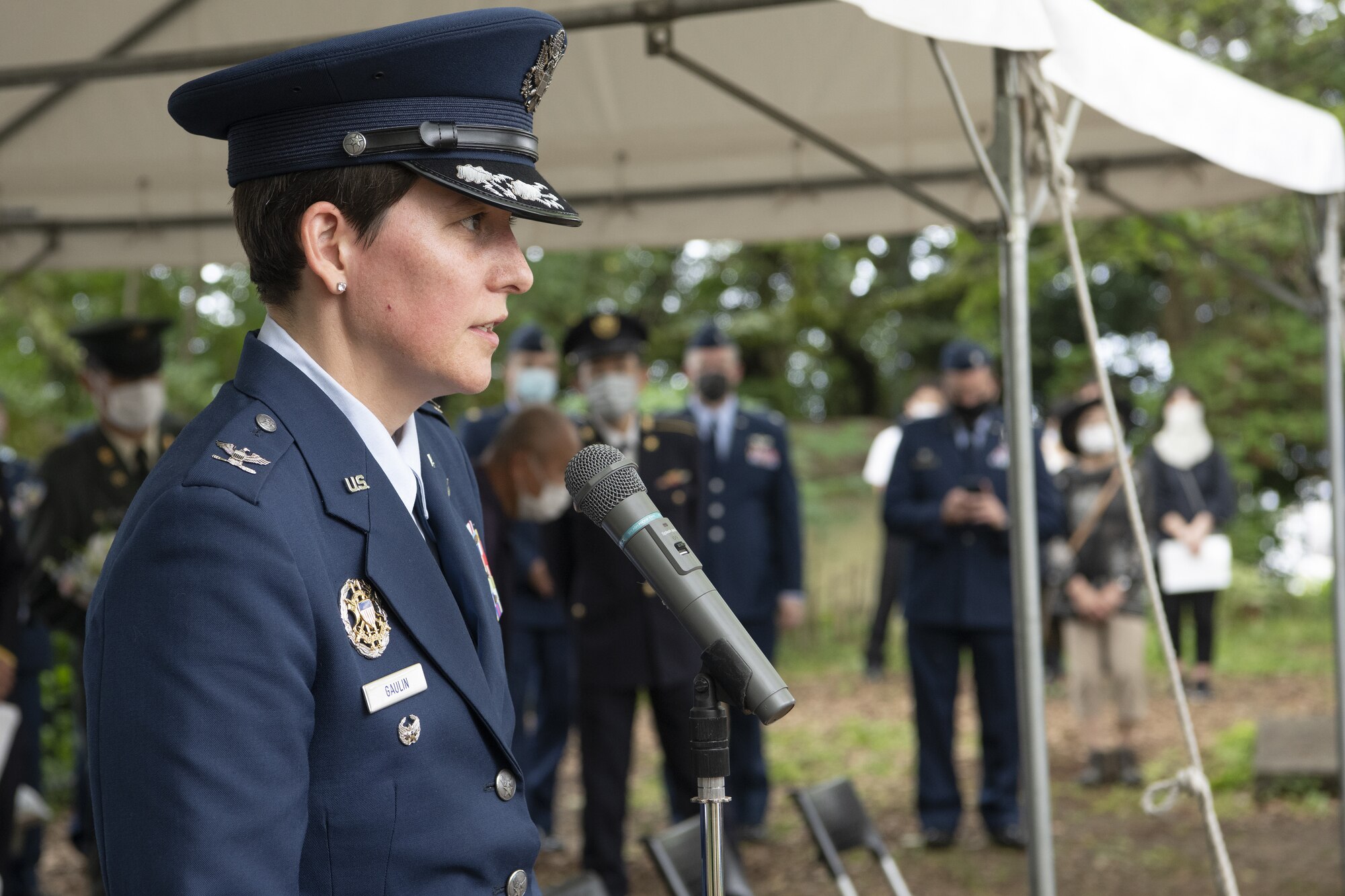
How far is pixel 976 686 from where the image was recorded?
659cm

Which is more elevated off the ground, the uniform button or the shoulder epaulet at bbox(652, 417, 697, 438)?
the shoulder epaulet at bbox(652, 417, 697, 438)

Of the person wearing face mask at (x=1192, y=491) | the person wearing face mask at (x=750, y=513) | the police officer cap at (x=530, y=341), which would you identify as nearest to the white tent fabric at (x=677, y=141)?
the person wearing face mask at (x=750, y=513)

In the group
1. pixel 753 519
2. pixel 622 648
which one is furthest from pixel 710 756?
pixel 753 519

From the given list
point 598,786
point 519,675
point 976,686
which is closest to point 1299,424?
point 976,686

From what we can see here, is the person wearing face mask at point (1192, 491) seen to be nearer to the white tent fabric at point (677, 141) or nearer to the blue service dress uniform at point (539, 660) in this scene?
the white tent fabric at point (677, 141)

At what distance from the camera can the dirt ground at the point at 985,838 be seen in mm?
5934

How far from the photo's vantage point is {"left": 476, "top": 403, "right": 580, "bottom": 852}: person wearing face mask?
552 centimetres

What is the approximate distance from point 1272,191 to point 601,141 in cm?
269

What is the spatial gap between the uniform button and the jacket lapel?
0.10 feet

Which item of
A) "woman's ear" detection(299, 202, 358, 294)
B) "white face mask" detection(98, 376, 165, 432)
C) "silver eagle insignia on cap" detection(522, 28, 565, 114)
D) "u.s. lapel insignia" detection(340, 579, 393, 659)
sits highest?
"silver eagle insignia on cap" detection(522, 28, 565, 114)

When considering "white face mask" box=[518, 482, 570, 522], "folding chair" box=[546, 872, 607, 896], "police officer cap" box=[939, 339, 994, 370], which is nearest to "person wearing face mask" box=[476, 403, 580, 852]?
"white face mask" box=[518, 482, 570, 522]

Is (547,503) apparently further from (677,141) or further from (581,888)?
(581,888)

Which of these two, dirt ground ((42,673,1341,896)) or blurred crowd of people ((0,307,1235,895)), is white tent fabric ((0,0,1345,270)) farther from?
dirt ground ((42,673,1341,896))

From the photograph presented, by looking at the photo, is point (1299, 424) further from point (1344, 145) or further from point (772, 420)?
point (1344, 145)
